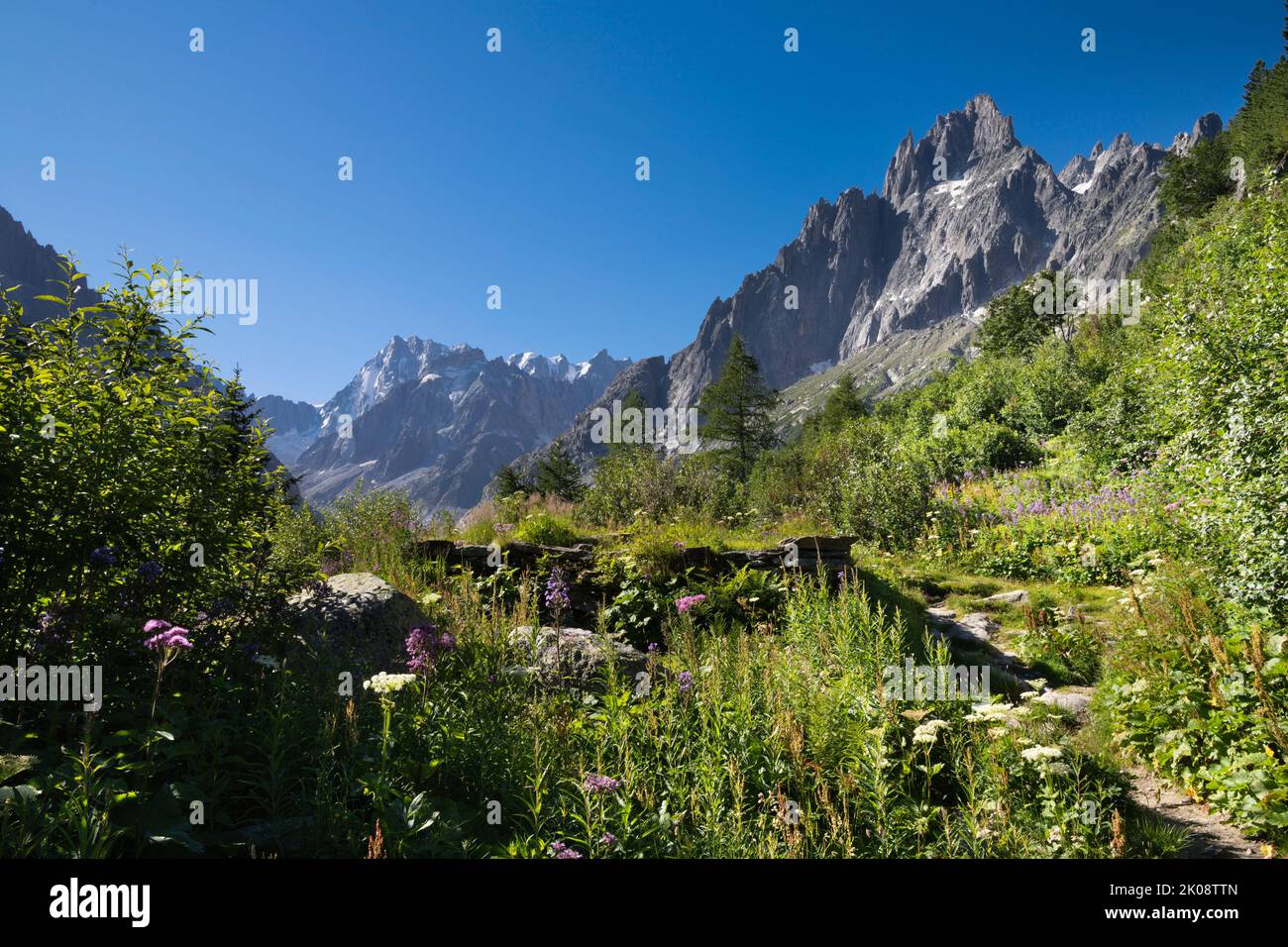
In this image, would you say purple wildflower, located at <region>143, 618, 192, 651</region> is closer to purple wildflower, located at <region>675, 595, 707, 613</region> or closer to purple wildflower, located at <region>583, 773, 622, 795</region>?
purple wildflower, located at <region>583, 773, 622, 795</region>

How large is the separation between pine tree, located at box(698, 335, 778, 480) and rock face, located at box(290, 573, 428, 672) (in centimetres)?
3077

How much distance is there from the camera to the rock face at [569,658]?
473 cm

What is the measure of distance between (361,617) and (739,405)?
106 feet

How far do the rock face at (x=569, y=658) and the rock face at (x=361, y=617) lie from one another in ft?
3.42

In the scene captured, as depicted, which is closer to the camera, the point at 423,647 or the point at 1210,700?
the point at 423,647

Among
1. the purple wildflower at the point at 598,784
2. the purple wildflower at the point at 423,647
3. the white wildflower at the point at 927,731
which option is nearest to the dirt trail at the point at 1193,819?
the white wildflower at the point at 927,731

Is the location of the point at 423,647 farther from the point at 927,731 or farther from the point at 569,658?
the point at 927,731

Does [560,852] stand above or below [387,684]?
below

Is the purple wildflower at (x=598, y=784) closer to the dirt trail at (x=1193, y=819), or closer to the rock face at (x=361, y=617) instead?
the rock face at (x=361, y=617)

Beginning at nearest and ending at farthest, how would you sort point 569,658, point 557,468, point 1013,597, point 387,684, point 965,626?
point 387,684
point 569,658
point 965,626
point 1013,597
point 557,468

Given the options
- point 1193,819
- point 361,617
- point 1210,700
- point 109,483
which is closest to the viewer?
point 109,483

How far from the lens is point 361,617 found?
492 cm

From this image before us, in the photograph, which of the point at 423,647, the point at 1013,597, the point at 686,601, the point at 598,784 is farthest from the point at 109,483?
the point at 1013,597
